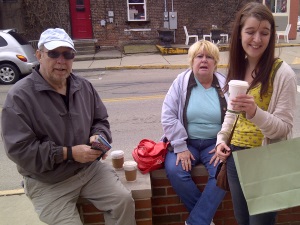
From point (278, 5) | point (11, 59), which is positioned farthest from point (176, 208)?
point (278, 5)

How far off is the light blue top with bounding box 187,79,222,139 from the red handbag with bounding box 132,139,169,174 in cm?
27

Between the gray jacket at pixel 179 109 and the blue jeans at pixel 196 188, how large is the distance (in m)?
0.12

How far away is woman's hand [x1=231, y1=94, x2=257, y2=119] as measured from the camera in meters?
1.69

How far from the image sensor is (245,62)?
2084 mm

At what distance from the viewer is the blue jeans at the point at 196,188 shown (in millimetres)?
2492

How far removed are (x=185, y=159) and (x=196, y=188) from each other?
0.75ft

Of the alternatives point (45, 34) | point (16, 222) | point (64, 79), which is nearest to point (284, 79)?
point (64, 79)

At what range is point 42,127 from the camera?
2.27m

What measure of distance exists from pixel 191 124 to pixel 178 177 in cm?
47

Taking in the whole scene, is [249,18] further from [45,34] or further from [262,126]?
[45,34]

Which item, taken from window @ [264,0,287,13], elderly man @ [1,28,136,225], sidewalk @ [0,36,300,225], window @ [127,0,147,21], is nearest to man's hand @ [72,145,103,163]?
elderly man @ [1,28,136,225]

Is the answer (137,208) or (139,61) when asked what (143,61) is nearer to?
(139,61)

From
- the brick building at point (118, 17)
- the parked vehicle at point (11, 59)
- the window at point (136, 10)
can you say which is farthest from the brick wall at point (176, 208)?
the window at point (136, 10)

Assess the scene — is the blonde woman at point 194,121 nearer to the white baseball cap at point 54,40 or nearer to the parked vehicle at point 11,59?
the white baseball cap at point 54,40
